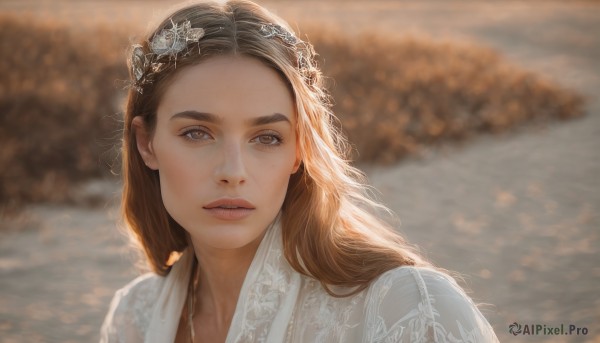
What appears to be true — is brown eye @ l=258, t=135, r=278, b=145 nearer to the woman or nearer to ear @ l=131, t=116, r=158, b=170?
the woman

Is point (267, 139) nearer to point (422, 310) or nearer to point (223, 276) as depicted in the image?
point (223, 276)

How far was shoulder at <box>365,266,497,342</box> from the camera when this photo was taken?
2.04 metres

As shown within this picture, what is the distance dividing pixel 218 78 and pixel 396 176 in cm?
609

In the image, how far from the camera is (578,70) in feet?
39.9

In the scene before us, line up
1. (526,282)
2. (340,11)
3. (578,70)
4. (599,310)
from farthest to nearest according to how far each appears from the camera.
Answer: (340,11) → (578,70) → (526,282) → (599,310)

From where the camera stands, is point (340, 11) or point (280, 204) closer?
point (280, 204)

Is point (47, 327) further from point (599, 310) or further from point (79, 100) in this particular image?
point (79, 100)

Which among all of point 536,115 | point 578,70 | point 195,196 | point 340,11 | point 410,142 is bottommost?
point 195,196

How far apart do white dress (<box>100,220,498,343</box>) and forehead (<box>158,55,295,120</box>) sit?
0.43 m

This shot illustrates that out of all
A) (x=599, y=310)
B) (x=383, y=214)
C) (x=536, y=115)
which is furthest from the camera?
(x=536, y=115)

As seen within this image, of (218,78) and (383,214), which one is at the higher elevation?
(383,214)

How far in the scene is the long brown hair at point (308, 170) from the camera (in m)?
2.32

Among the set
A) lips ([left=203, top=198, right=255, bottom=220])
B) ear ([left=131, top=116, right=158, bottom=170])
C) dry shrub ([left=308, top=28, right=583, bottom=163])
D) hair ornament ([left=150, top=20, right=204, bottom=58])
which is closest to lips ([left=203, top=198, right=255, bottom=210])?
lips ([left=203, top=198, right=255, bottom=220])

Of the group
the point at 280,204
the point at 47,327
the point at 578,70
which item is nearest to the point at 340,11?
the point at 578,70
